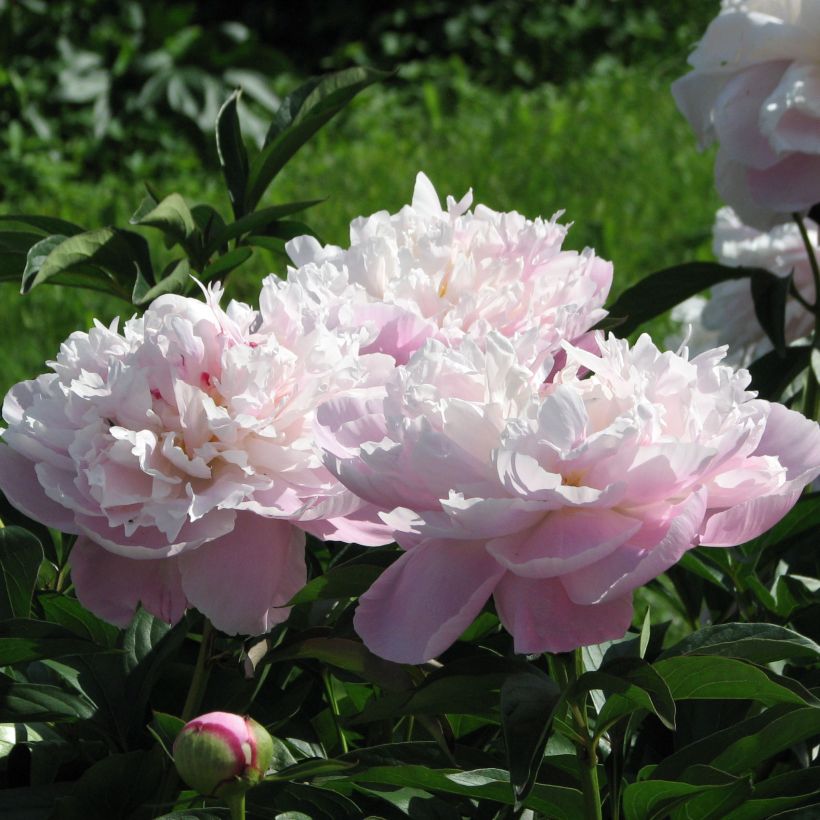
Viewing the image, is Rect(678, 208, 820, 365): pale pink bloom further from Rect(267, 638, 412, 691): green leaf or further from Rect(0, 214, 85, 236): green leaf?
Rect(267, 638, 412, 691): green leaf

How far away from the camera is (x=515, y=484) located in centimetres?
59

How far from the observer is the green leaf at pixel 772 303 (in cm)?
120

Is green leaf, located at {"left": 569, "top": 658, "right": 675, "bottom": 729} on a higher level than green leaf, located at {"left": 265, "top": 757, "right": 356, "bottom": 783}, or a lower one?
higher

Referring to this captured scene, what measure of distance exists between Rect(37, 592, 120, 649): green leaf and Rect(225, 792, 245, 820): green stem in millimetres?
202

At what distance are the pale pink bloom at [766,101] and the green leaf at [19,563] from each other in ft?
2.11

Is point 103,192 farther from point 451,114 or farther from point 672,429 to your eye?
point 672,429

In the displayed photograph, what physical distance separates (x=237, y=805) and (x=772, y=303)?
769 millimetres

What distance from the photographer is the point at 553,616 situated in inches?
24.0

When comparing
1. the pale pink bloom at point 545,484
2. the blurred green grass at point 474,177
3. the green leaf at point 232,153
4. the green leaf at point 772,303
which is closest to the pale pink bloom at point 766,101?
the green leaf at point 772,303

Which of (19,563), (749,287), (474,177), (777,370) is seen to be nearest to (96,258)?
(19,563)

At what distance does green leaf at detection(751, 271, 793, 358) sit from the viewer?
1.20 m

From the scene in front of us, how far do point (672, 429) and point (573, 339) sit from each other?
0.17 m

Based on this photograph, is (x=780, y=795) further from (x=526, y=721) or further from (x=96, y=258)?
(x=96, y=258)

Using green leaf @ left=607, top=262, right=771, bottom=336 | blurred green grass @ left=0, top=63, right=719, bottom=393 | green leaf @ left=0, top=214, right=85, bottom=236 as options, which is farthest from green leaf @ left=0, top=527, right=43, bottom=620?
blurred green grass @ left=0, top=63, right=719, bottom=393
